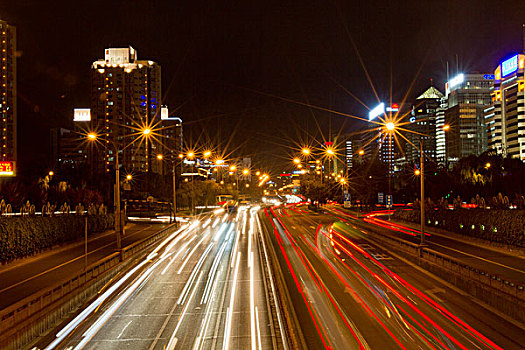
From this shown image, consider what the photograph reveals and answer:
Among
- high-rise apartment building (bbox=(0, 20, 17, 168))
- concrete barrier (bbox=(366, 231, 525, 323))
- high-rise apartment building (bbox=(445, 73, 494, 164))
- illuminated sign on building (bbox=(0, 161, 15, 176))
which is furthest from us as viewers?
high-rise apartment building (bbox=(445, 73, 494, 164))

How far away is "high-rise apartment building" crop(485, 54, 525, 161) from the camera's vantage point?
130 metres

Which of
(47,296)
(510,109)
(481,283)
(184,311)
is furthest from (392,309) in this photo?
(510,109)

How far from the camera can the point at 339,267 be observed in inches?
855

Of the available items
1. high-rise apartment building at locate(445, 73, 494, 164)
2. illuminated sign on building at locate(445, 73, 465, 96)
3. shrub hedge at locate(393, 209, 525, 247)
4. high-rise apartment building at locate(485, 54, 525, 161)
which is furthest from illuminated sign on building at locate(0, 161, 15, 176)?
illuminated sign on building at locate(445, 73, 465, 96)

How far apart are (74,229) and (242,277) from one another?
18.5m

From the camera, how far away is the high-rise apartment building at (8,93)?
144 m

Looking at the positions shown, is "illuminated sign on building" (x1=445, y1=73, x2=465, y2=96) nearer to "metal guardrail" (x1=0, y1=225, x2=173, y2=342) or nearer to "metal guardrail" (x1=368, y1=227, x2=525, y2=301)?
"metal guardrail" (x1=368, y1=227, x2=525, y2=301)

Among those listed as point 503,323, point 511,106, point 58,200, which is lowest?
point 503,323

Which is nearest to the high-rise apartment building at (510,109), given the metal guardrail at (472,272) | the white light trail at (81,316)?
the metal guardrail at (472,272)

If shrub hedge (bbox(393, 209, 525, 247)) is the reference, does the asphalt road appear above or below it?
below

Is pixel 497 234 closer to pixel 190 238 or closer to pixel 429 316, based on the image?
pixel 429 316

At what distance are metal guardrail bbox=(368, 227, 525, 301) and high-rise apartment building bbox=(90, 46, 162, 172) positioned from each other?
134 metres

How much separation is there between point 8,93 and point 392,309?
167m

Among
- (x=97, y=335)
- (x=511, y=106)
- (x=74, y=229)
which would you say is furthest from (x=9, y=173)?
(x=511, y=106)
